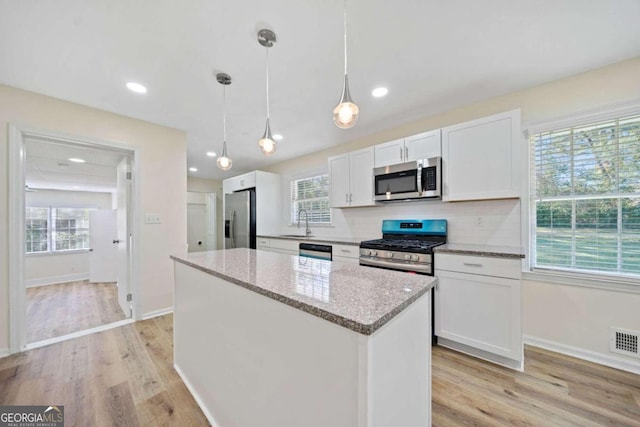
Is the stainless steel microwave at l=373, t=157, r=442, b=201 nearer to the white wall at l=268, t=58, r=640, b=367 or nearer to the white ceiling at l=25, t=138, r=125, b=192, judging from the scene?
the white wall at l=268, t=58, r=640, b=367

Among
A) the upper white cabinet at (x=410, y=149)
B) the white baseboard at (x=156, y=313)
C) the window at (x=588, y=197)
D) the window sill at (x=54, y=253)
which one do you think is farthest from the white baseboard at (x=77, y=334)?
the window at (x=588, y=197)

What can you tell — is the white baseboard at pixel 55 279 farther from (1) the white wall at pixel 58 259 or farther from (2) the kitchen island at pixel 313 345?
(2) the kitchen island at pixel 313 345

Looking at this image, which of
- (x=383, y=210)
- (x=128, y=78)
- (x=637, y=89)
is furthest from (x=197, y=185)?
(x=637, y=89)

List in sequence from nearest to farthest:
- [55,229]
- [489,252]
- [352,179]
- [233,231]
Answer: [489,252] → [352,179] → [233,231] → [55,229]

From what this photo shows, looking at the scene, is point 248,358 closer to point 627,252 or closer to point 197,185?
point 627,252

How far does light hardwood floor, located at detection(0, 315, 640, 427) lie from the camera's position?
4.81 feet

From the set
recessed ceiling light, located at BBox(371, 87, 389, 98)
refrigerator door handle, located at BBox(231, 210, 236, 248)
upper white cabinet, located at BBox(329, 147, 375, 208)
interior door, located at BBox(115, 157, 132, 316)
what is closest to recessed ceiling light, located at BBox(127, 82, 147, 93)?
interior door, located at BBox(115, 157, 132, 316)

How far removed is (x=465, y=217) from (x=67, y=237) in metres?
8.05

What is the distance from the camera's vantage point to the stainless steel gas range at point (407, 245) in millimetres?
2291

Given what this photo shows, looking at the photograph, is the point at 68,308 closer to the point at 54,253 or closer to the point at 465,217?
the point at 54,253

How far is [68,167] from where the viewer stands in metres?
4.13

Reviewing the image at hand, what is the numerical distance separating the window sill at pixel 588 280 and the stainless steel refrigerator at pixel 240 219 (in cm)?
389

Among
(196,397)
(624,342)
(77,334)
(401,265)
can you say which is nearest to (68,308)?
(77,334)

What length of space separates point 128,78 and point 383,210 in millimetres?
2990
